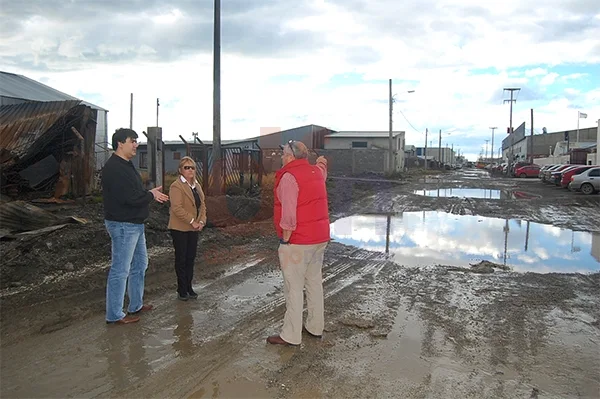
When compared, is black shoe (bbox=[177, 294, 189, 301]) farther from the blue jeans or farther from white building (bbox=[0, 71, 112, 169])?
white building (bbox=[0, 71, 112, 169])

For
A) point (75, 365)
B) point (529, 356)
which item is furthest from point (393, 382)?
point (75, 365)

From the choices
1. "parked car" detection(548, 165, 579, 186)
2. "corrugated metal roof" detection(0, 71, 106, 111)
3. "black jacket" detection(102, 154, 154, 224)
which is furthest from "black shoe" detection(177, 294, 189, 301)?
"parked car" detection(548, 165, 579, 186)

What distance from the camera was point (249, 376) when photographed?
12.3 feet

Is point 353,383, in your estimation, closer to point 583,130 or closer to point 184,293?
point 184,293

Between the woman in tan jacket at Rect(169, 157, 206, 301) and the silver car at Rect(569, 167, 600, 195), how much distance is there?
25128 millimetres

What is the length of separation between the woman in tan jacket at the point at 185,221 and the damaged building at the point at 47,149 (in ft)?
18.7

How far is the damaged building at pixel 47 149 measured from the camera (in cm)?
1031

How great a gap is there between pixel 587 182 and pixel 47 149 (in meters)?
25.1

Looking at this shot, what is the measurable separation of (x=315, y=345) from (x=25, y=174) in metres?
9.42

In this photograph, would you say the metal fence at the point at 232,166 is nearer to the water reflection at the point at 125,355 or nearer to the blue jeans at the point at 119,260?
the blue jeans at the point at 119,260

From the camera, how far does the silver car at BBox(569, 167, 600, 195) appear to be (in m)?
24.9

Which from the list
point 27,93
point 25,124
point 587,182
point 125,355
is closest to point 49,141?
point 25,124

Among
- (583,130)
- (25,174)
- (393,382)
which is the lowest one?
(393,382)

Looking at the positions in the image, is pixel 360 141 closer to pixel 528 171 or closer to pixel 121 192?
pixel 528 171
